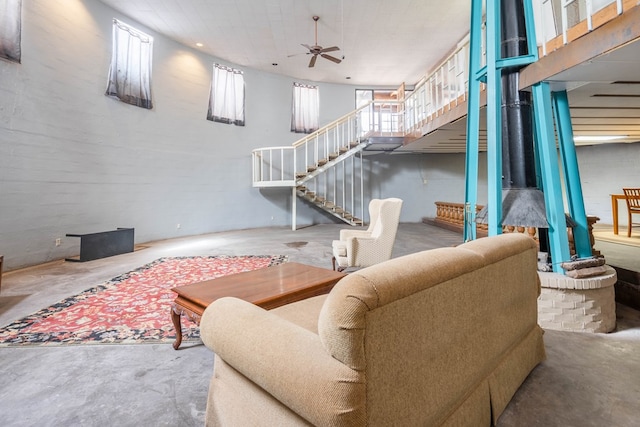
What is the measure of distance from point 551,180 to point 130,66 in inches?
270

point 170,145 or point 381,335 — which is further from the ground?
point 170,145

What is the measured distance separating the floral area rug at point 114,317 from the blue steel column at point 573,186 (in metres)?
3.10

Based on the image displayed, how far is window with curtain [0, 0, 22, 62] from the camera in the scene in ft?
12.4

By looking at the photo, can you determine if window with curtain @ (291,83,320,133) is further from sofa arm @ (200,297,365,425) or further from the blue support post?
sofa arm @ (200,297,365,425)

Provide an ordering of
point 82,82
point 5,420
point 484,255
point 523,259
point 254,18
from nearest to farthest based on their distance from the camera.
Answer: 1. point 484,255
2. point 5,420
3. point 523,259
4. point 82,82
5. point 254,18

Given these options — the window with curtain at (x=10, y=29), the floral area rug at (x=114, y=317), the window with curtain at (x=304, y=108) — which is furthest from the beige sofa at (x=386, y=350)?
the window with curtain at (x=304, y=108)

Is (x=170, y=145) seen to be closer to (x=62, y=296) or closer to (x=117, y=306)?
(x=62, y=296)

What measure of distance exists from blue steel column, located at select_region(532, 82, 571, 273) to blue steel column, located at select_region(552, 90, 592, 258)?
22 cm

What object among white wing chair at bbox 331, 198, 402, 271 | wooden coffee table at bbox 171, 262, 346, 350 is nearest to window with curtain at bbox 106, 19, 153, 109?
wooden coffee table at bbox 171, 262, 346, 350

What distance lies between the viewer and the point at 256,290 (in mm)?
1961

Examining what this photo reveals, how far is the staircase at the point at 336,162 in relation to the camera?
7.90m

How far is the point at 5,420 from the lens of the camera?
1.31 meters

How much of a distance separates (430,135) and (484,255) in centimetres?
564

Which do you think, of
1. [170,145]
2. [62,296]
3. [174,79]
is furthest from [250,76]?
[62,296]
